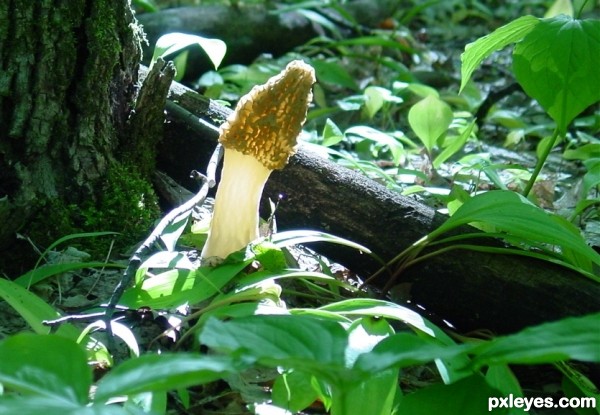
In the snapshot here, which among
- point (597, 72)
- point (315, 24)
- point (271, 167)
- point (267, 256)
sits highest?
point (597, 72)

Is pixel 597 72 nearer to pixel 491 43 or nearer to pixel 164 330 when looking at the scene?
pixel 491 43

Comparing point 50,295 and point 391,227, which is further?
point 391,227

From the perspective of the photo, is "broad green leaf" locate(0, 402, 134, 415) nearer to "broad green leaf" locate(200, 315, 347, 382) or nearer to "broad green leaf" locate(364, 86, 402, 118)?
"broad green leaf" locate(200, 315, 347, 382)

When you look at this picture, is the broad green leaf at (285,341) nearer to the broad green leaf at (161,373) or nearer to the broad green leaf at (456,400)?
the broad green leaf at (161,373)

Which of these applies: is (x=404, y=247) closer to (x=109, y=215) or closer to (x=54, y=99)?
(x=109, y=215)

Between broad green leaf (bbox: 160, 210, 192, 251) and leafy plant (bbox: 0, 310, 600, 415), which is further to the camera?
broad green leaf (bbox: 160, 210, 192, 251)

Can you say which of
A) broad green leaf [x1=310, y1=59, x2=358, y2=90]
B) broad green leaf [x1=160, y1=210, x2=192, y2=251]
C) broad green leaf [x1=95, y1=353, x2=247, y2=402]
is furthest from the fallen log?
broad green leaf [x1=310, y1=59, x2=358, y2=90]

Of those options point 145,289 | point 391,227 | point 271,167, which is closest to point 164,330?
point 145,289
